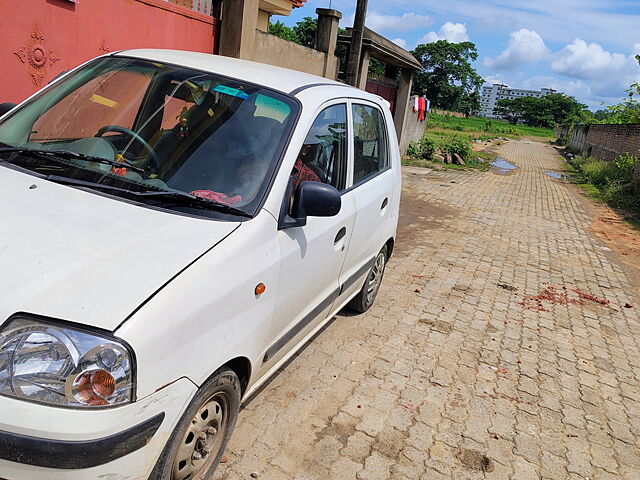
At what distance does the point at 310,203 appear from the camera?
264cm

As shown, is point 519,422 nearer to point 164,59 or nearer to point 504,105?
point 164,59

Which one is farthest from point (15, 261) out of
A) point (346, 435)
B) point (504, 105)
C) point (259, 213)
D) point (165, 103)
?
point (504, 105)

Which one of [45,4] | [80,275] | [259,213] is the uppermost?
[45,4]

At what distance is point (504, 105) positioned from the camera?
462ft

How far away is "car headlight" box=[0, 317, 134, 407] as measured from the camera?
170 centimetres

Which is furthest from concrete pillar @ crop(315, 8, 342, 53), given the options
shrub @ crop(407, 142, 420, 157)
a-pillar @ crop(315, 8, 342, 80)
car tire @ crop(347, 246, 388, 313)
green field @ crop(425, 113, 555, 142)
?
green field @ crop(425, 113, 555, 142)

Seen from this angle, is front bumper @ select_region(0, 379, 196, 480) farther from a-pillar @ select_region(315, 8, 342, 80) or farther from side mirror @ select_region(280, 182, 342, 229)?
a-pillar @ select_region(315, 8, 342, 80)

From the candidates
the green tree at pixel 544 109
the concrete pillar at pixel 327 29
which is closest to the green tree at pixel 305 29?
the concrete pillar at pixel 327 29

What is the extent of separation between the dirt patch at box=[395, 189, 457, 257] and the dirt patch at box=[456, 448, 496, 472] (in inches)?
165

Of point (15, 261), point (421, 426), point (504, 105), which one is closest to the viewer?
point (15, 261)

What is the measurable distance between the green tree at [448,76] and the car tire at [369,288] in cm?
9622

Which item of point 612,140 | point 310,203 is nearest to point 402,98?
point 612,140

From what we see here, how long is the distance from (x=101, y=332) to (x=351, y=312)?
11.2 feet

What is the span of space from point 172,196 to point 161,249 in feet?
1.45
